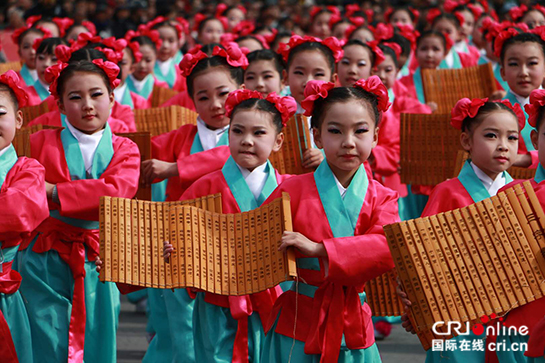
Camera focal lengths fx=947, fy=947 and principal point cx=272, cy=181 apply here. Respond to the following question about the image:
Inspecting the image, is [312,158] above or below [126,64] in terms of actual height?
below

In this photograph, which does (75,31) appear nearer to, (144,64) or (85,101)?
(144,64)

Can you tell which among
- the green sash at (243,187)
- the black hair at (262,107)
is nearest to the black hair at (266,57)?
the black hair at (262,107)

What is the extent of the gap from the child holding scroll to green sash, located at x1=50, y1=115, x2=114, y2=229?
178 centimetres

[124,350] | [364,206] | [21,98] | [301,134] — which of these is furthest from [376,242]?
[124,350]

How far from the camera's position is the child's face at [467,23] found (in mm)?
12516

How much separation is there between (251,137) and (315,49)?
1885mm

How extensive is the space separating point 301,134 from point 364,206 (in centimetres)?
142

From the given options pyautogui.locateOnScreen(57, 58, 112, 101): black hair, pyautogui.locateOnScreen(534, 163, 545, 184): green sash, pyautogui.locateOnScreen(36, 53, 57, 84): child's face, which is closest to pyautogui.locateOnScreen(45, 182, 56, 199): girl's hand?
pyautogui.locateOnScreen(57, 58, 112, 101): black hair

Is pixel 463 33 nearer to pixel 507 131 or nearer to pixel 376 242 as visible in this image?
pixel 507 131

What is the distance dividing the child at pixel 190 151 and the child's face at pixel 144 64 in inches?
153

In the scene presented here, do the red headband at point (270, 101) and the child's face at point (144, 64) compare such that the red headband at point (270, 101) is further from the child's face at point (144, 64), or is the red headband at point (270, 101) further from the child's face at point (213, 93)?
the child's face at point (144, 64)

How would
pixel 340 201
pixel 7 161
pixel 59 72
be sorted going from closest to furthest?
pixel 340 201 → pixel 7 161 → pixel 59 72

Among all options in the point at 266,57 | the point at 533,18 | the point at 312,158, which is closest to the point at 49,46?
the point at 266,57

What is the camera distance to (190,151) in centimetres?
600
